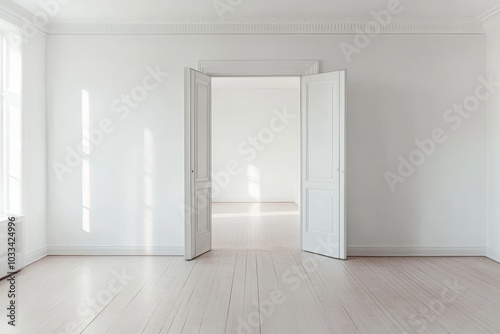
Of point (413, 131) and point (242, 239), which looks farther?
point (242, 239)

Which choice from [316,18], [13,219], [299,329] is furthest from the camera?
[316,18]

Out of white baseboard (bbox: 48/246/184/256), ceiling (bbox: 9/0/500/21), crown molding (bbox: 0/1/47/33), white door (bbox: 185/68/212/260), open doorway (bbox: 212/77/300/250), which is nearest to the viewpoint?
crown molding (bbox: 0/1/47/33)

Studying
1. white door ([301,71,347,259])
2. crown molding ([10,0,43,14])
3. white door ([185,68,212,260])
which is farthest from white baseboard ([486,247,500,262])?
crown molding ([10,0,43,14])

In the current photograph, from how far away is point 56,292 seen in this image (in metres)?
4.33

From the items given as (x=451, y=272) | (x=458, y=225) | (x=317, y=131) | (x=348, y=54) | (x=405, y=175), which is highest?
(x=348, y=54)

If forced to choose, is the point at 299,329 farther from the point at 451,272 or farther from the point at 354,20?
the point at 354,20

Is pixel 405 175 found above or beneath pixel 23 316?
above

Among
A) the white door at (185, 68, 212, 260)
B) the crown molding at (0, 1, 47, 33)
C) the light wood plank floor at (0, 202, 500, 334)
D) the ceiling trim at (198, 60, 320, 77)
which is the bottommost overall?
the light wood plank floor at (0, 202, 500, 334)

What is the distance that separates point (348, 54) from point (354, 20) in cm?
45

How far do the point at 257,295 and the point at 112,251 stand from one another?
8.77 feet

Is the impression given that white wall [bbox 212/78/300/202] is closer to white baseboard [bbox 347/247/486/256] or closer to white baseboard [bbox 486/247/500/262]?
white baseboard [bbox 347/247/486/256]

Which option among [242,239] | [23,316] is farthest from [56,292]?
[242,239]

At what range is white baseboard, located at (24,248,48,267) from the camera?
17.9 ft

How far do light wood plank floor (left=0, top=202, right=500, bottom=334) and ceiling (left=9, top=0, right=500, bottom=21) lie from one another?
321 centimetres
